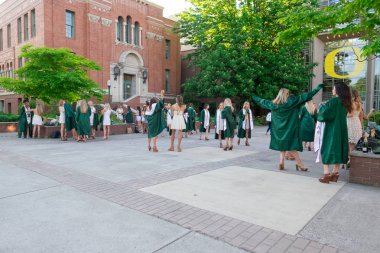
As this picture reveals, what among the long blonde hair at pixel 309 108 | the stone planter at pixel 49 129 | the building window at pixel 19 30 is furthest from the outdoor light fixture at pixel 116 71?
the long blonde hair at pixel 309 108

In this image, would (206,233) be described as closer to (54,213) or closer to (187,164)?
(54,213)

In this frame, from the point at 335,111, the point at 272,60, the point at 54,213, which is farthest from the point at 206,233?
the point at 272,60

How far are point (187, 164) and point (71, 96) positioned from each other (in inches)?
442

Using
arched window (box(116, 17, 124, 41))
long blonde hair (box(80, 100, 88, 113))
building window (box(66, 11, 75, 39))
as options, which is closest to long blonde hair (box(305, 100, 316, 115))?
long blonde hair (box(80, 100, 88, 113))

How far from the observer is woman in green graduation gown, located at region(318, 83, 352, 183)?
18.7 ft

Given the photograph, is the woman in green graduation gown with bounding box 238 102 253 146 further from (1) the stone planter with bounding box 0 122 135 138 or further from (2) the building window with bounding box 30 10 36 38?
(2) the building window with bounding box 30 10 36 38

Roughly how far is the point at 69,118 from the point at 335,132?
36.7 ft

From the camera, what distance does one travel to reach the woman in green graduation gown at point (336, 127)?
5688mm

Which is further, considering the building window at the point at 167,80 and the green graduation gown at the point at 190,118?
the building window at the point at 167,80

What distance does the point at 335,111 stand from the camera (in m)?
5.73

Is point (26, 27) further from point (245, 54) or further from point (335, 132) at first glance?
point (335, 132)

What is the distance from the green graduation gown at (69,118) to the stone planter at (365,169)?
11.3 metres

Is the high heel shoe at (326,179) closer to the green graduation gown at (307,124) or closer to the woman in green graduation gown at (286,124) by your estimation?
the woman in green graduation gown at (286,124)

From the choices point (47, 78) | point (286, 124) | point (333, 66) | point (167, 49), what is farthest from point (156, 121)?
point (333, 66)
